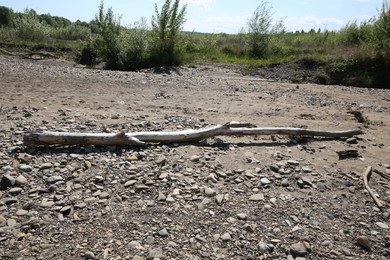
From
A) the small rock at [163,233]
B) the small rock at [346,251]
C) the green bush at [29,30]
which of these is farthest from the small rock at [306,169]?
the green bush at [29,30]

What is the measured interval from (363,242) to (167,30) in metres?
15.9

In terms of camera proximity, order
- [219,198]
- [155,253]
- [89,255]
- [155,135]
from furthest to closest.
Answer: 1. [155,135]
2. [219,198]
3. [155,253]
4. [89,255]

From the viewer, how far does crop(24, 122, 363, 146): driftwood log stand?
4.70 meters

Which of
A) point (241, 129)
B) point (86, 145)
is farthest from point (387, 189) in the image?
point (86, 145)

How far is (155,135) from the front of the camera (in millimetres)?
5238

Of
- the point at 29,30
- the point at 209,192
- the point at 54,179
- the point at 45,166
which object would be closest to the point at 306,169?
the point at 209,192

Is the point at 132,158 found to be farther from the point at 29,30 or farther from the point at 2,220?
the point at 29,30

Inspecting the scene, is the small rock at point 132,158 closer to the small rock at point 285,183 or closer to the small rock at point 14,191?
the small rock at point 14,191

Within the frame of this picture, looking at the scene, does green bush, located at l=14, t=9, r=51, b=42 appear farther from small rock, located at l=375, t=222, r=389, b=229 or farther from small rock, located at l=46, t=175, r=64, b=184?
small rock, located at l=375, t=222, r=389, b=229

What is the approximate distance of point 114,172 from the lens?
14.3ft

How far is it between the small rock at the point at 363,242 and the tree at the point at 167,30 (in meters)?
14.5

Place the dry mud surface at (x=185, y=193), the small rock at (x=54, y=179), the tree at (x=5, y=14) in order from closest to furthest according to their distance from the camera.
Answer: the dry mud surface at (x=185, y=193), the small rock at (x=54, y=179), the tree at (x=5, y=14)

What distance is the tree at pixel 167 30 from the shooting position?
1700 cm

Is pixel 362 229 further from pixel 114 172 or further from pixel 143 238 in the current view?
pixel 114 172
